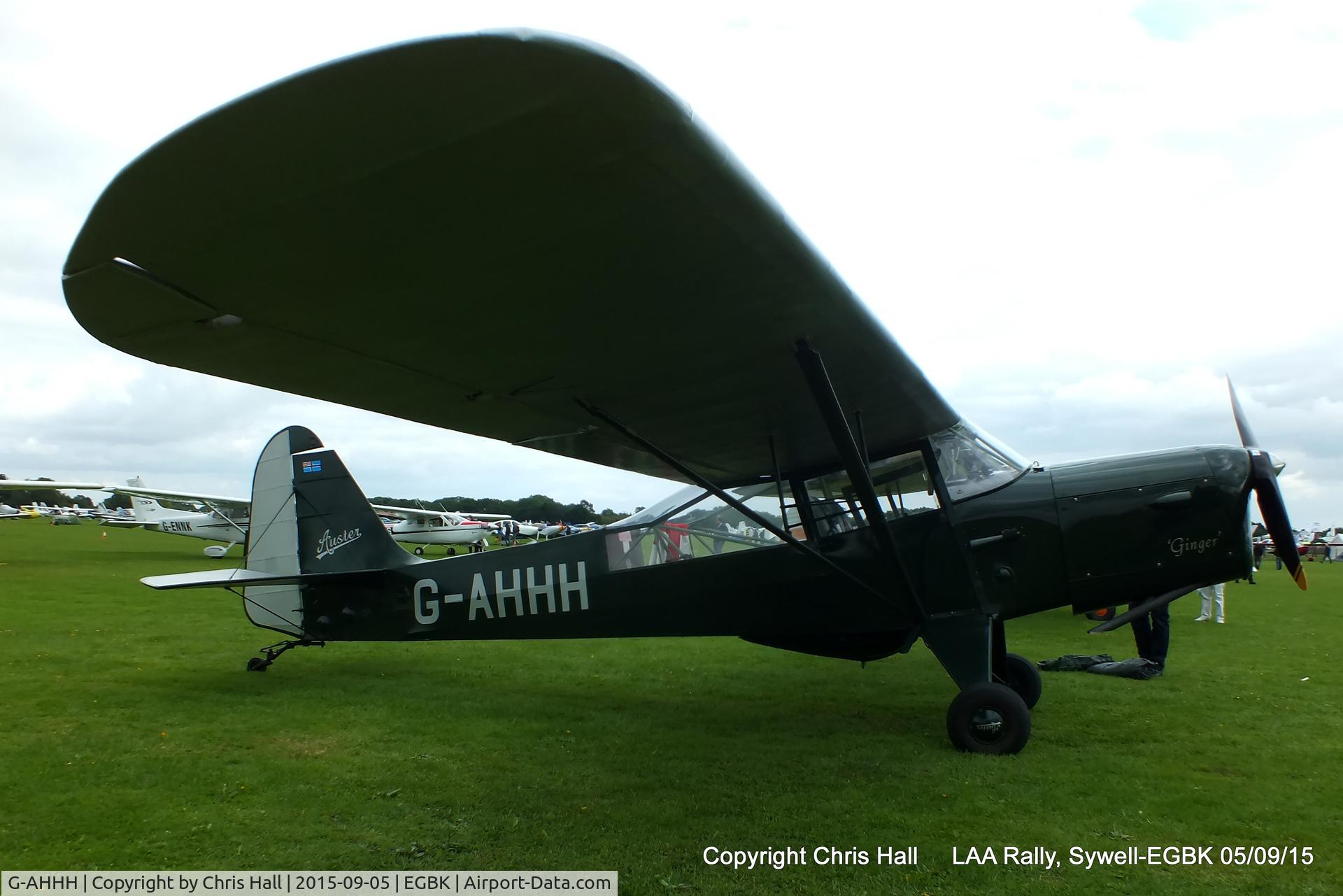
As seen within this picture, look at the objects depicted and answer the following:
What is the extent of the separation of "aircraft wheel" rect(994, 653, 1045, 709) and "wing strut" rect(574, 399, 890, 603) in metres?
1.48

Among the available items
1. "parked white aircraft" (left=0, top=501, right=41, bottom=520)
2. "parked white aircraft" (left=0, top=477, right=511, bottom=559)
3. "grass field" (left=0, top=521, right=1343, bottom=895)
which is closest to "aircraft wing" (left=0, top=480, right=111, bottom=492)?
"parked white aircraft" (left=0, top=477, right=511, bottom=559)

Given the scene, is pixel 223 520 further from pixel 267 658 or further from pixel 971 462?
pixel 971 462

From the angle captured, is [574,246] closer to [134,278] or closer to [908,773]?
[134,278]

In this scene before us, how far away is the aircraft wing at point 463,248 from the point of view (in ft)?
5.50

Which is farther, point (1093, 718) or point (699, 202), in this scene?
point (1093, 718)

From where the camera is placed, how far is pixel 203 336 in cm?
278

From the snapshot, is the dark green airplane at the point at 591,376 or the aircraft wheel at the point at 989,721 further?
the aircraft wheel at the point at 989,721

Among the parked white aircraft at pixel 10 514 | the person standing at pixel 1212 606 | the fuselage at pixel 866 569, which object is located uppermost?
the parked white aircraft at pixel 10 514

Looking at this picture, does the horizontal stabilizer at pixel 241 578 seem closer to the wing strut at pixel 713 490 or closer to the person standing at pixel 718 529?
the person standing at pixel 718 529

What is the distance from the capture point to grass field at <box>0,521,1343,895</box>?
314cm

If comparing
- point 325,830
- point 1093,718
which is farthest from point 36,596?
point 1093,718

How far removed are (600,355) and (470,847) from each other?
228 centimetres

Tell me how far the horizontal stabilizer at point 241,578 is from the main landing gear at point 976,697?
466 centimetres

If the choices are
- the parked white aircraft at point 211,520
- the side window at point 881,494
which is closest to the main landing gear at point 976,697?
the side window at point 881,494
